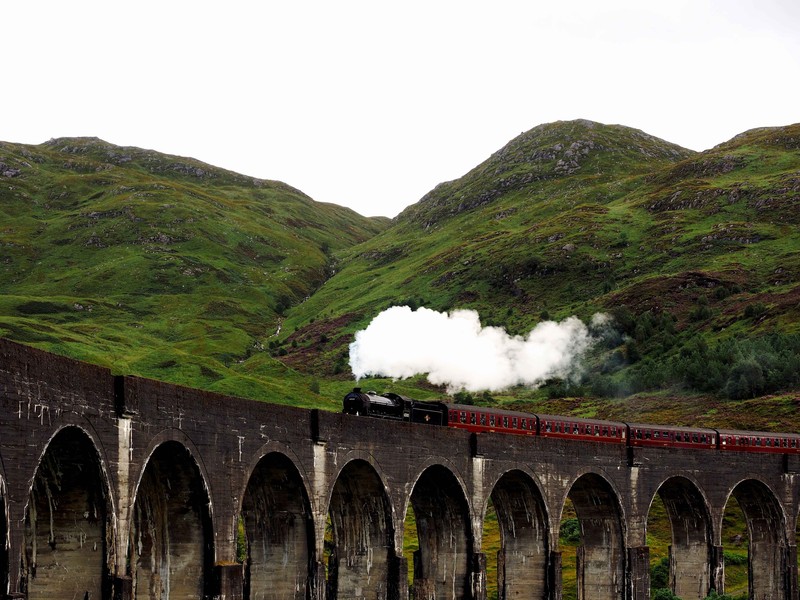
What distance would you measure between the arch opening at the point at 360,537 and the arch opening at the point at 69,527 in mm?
18921

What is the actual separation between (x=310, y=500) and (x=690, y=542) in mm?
34562

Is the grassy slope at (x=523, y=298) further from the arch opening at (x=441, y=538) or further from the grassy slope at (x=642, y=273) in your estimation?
the arch opening at (x=441, y=538)

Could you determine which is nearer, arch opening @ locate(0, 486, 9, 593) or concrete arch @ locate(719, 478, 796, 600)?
arch opening @ locate(0, 486, 9, 593)

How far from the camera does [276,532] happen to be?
147 ft

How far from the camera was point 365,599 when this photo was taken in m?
49.6

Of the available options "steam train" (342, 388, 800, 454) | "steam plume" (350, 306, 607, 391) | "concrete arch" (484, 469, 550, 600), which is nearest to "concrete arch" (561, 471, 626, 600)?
"steam train" (342, 388, 800, 454)

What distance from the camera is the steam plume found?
441ft

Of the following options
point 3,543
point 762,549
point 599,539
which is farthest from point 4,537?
point 762,549

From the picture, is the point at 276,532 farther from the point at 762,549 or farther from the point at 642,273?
the point at 642,273

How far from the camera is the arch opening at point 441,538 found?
55.3 metres

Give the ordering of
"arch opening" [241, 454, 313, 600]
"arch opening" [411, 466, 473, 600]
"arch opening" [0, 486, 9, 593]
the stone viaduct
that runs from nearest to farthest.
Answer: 1. "arch opening" [0, 486, 9, 593]
2. the stone viaduct
3. "arch opening" [241, 454, 313, 600]
4. "arch opening" [411, 466, 473, 600]

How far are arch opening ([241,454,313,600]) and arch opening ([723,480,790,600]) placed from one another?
38440 millimetres

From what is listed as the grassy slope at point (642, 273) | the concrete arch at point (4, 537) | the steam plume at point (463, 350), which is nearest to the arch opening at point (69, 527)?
the concrete arch at point (4, 537)

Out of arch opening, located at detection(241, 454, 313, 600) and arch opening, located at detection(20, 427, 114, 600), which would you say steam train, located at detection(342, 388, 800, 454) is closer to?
arch opening, located at detection(241, 454, 313, 600)
